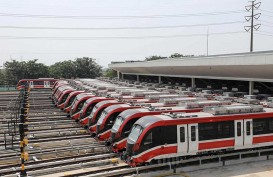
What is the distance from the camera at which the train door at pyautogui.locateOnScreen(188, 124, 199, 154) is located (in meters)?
16.7

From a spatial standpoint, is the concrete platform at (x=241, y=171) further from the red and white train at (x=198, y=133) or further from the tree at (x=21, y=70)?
the tree at (x=21, y=70)

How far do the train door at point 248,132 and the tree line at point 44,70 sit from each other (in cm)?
6996

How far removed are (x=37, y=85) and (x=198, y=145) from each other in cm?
5375

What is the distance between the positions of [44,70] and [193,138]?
71.0 meters

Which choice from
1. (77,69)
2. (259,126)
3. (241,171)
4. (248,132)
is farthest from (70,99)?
(77,69)

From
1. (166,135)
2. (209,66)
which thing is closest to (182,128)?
(166,135)

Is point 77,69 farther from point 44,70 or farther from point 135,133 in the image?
point 135,133

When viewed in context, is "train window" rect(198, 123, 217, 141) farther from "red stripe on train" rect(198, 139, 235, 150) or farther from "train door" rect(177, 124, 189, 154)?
"train door" rect(177, 124, 189, 154)

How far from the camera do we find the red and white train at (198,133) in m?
15.9

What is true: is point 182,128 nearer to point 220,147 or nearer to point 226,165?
point 220,147

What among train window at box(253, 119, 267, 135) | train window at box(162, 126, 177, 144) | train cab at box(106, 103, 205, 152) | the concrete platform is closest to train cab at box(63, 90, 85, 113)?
train cab at box(106, 103, 205, 152)

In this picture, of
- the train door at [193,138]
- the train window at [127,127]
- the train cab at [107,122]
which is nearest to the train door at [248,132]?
the train door at [193,138]

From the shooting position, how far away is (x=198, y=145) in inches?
666

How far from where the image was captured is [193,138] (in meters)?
16.8
